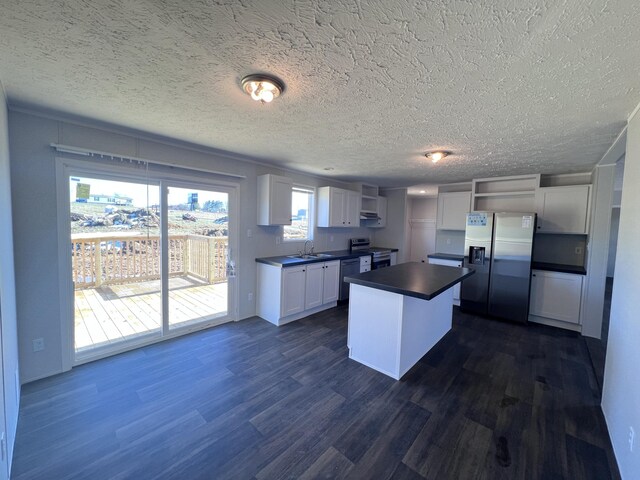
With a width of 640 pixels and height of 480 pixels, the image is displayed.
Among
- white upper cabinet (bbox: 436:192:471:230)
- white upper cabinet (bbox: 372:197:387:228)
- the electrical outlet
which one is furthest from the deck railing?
white upper cabinet (bbox: 436:192:471:230)

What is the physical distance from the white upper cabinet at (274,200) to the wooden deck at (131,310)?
4.08 ft

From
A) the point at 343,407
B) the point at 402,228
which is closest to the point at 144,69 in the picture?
the point at 343,407

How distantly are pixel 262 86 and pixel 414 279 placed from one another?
220cm

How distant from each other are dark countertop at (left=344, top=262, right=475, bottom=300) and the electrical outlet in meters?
2.85

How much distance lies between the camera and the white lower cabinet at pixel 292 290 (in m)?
3.69

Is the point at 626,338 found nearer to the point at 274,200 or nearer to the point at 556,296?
the point at 556,296

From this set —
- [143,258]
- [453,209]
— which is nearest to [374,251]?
[453,209]

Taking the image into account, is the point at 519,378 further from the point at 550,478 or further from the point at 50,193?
the point at 50,193

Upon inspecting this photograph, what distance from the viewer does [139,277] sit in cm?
301

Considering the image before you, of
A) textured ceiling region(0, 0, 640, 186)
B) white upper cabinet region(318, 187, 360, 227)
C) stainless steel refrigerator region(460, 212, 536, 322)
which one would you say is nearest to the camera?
textured ceiling region(0, 0, 640, 186)

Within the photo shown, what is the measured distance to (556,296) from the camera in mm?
3834

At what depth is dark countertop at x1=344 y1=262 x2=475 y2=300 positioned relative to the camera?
2.27 meters

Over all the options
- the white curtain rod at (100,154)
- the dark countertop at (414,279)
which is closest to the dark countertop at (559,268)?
the dark countertop at (414,279)

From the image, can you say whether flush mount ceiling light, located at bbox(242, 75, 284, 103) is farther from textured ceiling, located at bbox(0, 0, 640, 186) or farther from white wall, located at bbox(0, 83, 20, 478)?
white wall, located at bbox(0, 83, 20, 478)
